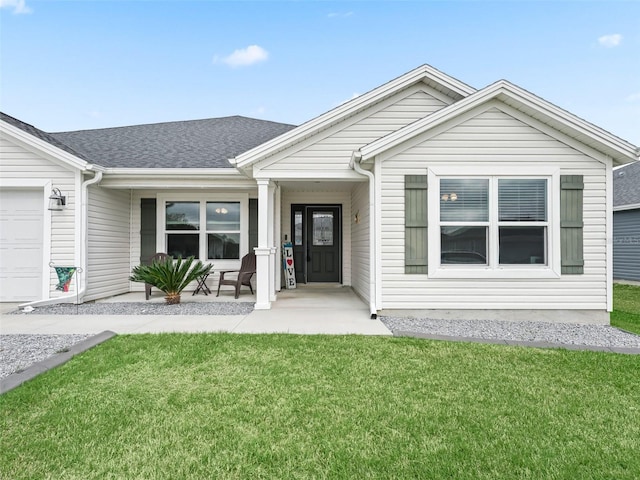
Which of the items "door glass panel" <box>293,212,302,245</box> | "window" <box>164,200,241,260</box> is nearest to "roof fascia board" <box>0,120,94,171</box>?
"window" <box>164,200,241,260</box>

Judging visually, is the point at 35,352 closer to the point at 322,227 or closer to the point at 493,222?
the point at 493,222

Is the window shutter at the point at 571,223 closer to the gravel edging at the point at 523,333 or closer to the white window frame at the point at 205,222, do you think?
the gravel edging at the point at 523,333

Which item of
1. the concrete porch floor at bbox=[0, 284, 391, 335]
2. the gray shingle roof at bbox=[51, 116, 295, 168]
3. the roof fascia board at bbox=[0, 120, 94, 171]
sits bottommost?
the concrete porch floor at bbox=[0, 284, 391, 335]

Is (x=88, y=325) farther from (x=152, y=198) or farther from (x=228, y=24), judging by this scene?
(x=228, y=24)

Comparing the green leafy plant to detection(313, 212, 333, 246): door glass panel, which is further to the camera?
detection(313, 212, 333, 246): door glass panel

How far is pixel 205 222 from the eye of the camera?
328 inches

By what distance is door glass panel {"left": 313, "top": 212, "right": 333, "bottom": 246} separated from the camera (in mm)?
9523

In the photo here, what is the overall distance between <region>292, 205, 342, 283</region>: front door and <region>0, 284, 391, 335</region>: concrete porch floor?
9.03ft

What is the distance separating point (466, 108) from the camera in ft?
17.6

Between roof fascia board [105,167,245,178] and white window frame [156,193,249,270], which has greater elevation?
roof fascia board [105,167,245,178]

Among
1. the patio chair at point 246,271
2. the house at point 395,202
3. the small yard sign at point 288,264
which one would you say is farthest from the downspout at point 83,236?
the small yard sign at point 288,264

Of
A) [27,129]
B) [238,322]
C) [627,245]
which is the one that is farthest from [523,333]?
[627,245]

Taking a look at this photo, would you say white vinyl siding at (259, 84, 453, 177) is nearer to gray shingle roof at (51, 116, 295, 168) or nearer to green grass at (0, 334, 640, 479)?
gray shingle roof at (51, 116, 295, 168)

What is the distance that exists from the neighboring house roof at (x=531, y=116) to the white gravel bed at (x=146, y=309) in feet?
12.2
